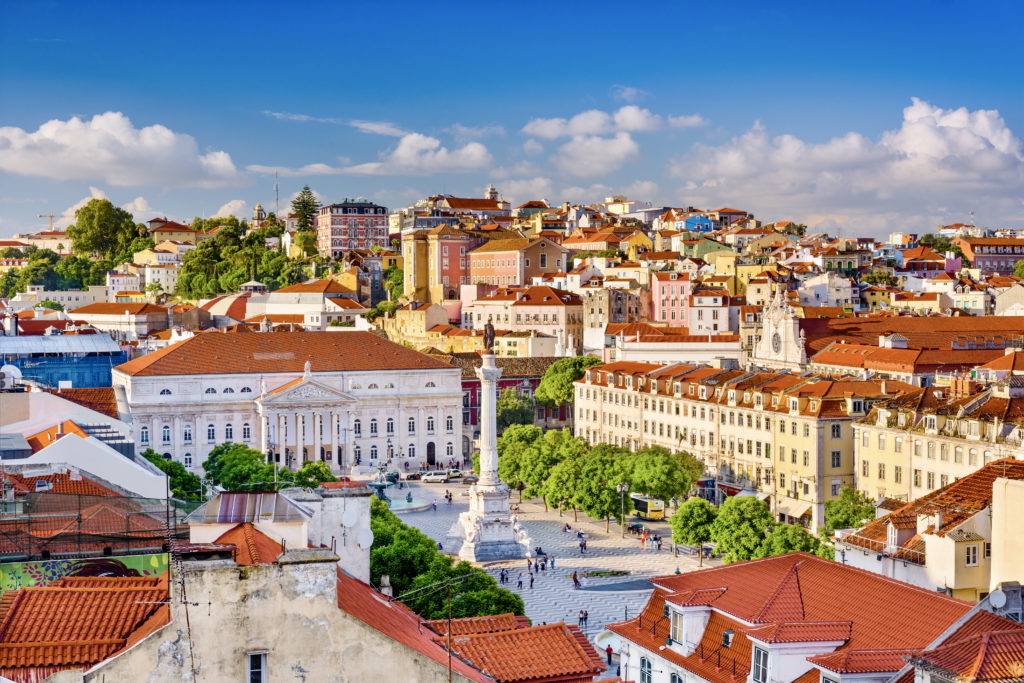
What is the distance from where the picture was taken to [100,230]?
7520 inches

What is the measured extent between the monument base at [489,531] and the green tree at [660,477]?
25.1ft

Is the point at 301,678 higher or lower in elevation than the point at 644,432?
higher

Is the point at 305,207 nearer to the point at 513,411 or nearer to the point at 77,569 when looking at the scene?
the point at 513,411

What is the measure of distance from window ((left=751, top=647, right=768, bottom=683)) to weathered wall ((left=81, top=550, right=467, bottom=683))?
35.6ft

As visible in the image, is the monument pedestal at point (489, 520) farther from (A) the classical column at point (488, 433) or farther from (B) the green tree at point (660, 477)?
(B) the green tree at point (660, 477)

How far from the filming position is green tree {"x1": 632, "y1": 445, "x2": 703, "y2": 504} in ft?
203

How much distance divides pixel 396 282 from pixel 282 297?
15.6m

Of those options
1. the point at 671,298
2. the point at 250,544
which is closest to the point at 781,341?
the point at 671,298

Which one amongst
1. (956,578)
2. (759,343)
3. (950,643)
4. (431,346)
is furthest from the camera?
(431,346)

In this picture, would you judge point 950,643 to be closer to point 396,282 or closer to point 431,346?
point 431,346

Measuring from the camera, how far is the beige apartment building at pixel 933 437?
4994 cm

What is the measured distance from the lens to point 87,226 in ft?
627

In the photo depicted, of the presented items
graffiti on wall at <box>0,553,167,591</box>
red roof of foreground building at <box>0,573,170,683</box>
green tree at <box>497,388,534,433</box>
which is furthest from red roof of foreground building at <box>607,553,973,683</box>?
green tree at <box>497,388,534,433</box>

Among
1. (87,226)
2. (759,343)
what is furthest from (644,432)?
(87,226)
